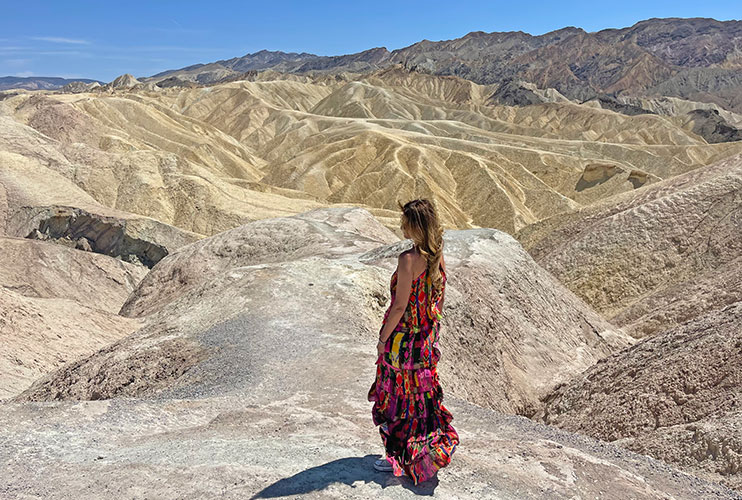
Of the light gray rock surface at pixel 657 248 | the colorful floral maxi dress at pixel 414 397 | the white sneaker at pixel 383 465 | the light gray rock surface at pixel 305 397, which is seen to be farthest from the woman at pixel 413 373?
the light gray rock surface at pixel 657 248

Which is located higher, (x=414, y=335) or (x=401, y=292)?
(x=401, y=292)

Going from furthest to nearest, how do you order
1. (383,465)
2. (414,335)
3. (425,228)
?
(383,465)
(414,335)
(425,228)

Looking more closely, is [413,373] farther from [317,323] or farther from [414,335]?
[317,323]

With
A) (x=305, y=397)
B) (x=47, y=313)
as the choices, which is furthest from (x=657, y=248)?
(x=47, y=313)

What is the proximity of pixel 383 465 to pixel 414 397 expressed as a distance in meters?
0.70

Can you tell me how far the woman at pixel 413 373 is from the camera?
14.9 ft

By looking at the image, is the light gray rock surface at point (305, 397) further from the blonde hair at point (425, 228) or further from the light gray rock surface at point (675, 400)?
the blonde hair at point (425, 228)

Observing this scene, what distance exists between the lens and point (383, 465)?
500 cm

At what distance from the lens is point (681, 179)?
1010 inches

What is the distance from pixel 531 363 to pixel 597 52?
207444 mm

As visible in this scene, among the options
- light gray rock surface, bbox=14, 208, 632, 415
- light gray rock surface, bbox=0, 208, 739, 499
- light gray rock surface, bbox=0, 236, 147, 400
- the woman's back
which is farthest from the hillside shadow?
light gray rock surface, bbox=0, 236, 147, 400

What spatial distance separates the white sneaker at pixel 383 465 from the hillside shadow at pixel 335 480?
30mm

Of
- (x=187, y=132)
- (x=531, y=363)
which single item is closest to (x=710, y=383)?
(x=531, y=363)

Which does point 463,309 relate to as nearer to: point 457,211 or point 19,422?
point 19,422
